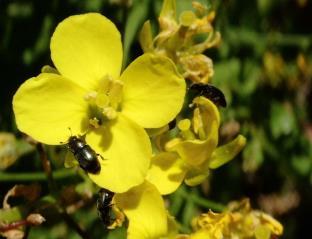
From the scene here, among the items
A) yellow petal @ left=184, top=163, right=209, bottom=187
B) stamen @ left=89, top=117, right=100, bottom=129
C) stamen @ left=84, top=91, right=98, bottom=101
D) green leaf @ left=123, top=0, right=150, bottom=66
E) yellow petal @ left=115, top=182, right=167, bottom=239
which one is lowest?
yellow petal @ left=115, top=182, right=167, bottom=239

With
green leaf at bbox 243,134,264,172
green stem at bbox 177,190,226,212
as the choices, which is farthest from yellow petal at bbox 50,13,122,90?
green leaf at bbox 243,134,264,172

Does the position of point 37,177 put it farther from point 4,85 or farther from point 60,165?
point 4,85

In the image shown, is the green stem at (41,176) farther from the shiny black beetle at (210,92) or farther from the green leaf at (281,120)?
the green leaf at (281,120)

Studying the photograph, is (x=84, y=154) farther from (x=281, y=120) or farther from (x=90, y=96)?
(x=281, y=120)

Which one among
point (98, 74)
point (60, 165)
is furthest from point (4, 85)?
point (98, 74)

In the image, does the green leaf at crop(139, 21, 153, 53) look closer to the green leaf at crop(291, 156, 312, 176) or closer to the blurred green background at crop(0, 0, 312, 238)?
the blurred green background at crop(0, 0, 312, 238)

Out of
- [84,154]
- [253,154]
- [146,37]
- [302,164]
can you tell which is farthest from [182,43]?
[302,164]

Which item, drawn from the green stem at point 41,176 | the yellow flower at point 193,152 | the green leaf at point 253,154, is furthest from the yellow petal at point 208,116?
the green leaf at point 253,154
